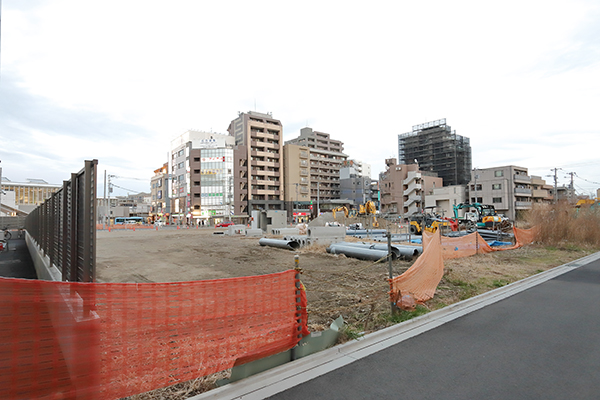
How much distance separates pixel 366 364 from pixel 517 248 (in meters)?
17.3

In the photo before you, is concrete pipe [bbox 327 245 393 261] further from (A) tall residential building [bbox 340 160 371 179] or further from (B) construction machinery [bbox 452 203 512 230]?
(A) tall residential building [bbox 340 160 371 179]

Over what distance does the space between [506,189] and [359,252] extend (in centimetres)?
6086

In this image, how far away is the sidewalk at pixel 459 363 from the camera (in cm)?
352

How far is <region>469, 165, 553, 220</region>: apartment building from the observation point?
62.2m

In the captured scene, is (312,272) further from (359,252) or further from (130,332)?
(130,332)

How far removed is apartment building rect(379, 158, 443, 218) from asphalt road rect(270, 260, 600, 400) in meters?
69.5

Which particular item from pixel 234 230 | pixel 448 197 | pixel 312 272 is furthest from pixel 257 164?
pixel 312 272

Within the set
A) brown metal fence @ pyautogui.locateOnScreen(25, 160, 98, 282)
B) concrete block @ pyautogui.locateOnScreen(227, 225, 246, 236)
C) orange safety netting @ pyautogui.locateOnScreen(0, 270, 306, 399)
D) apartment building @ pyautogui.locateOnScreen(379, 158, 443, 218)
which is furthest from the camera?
apartment building @ pyautogui.locateOnScreen(379, 158, 443, 218)

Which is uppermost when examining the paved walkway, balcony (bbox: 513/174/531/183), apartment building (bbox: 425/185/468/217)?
balcony (bbox: 513/174/531/183)

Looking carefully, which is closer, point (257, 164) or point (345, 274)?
point (345, 274)

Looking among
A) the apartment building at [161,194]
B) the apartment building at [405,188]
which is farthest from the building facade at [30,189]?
the apartment building at [405,188]

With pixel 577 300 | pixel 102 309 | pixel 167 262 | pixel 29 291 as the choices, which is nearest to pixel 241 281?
pixel 102 309

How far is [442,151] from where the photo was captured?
95125 mm

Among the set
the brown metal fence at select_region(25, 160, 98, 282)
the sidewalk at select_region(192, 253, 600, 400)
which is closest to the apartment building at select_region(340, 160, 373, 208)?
the sidewalk at select_region(192, 253, 600, 400)
